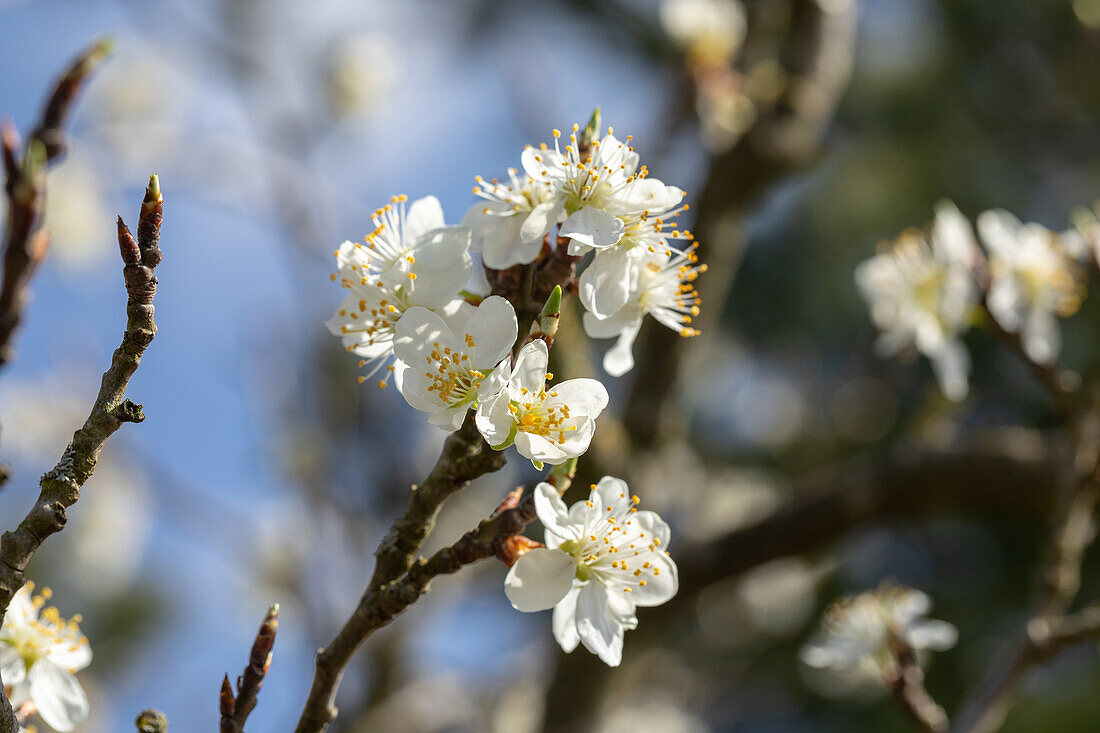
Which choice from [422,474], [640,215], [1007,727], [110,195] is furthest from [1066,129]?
[640,215]

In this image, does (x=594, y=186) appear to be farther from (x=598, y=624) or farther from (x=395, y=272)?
(x=598, y=624)

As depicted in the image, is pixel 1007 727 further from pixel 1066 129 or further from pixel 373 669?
pixel 1066 129

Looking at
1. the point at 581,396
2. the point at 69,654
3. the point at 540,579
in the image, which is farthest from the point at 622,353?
the point at 69,654

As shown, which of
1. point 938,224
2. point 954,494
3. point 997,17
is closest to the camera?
point 938,224

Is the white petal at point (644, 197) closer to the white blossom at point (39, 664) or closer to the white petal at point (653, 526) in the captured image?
the white petal at point (653, 526)

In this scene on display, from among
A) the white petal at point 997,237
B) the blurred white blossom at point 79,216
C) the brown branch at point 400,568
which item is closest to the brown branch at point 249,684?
the brown branch at point 400,568

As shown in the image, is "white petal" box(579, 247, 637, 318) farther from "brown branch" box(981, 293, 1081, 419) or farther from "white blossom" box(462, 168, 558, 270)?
"brown branch" box(981, 293, 1081, 419)

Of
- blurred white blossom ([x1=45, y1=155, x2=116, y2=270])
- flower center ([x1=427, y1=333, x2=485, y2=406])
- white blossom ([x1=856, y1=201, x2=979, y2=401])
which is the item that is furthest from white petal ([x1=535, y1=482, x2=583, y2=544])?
blurred white blossom ([x1=45, y1=155, x2=116, y2=270])
